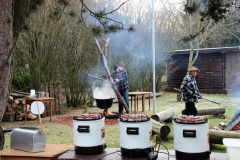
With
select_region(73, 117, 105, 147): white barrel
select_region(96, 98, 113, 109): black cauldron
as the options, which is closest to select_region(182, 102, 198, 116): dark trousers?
select_region(96, 98, 113, 109): black cauldron

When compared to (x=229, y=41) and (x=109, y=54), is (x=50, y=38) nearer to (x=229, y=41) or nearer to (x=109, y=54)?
(x=109, y=54)

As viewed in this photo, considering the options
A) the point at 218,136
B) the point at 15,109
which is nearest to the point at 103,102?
the point at 15,109

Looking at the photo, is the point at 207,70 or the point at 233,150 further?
the point at 207,70

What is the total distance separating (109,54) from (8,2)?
29.6 feet

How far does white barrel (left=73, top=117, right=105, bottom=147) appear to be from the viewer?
2.34 m

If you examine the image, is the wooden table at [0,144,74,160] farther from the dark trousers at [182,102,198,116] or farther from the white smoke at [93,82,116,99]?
the white smoke at [93,82,116,99]

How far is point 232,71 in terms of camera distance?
16047 mm

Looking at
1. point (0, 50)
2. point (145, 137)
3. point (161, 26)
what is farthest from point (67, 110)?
point (161, 26)

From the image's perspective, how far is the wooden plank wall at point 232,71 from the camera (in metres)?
15.2

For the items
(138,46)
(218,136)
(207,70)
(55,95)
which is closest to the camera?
(218,136)

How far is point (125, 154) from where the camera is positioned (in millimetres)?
2320

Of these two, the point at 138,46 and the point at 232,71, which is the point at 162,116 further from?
the point at 232,71

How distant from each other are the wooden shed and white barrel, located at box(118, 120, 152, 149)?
13.5 meters

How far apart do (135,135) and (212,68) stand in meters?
14.1
